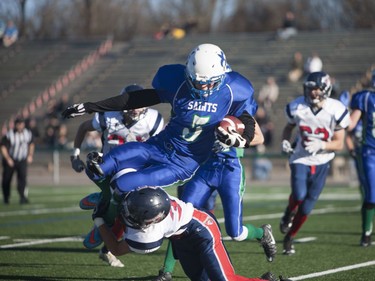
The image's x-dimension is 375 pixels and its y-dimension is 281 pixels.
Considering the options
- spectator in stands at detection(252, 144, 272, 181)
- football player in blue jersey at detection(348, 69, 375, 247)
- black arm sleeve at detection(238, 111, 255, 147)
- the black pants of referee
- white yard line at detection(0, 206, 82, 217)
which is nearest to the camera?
black arm sleeve at detection(238, 111, 255, 147)

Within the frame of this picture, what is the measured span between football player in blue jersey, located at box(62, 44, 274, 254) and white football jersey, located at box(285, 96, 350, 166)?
7.67 ft

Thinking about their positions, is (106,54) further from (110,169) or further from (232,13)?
(110,169)

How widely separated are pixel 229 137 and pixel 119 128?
2.52 metres

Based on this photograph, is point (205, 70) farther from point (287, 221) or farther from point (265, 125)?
point (265, 125)

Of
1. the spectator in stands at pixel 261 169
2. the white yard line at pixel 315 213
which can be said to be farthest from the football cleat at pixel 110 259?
the spectator in stands at pixel 261 169

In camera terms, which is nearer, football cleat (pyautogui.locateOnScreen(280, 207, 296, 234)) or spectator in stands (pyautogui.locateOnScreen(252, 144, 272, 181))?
football cleat (pyautogui.locateOnScreen(280, 207, 296, 234))

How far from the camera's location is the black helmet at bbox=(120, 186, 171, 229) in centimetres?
527

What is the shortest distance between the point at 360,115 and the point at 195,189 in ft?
10.3

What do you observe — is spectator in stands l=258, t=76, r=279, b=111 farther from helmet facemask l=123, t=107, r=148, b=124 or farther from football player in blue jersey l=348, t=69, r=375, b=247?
helmet facemask l=123, t=107, r=148, b=124

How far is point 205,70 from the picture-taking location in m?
6.38

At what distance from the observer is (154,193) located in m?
5.35

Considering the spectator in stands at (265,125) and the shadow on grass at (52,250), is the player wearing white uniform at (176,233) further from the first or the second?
the spectator in stands at (265,125)

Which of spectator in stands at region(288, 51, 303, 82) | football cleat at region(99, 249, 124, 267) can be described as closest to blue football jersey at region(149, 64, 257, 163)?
football cleat at region(99, 249, 124, 267)

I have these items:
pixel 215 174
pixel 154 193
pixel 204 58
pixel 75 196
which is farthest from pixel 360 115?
pixel 75 196
